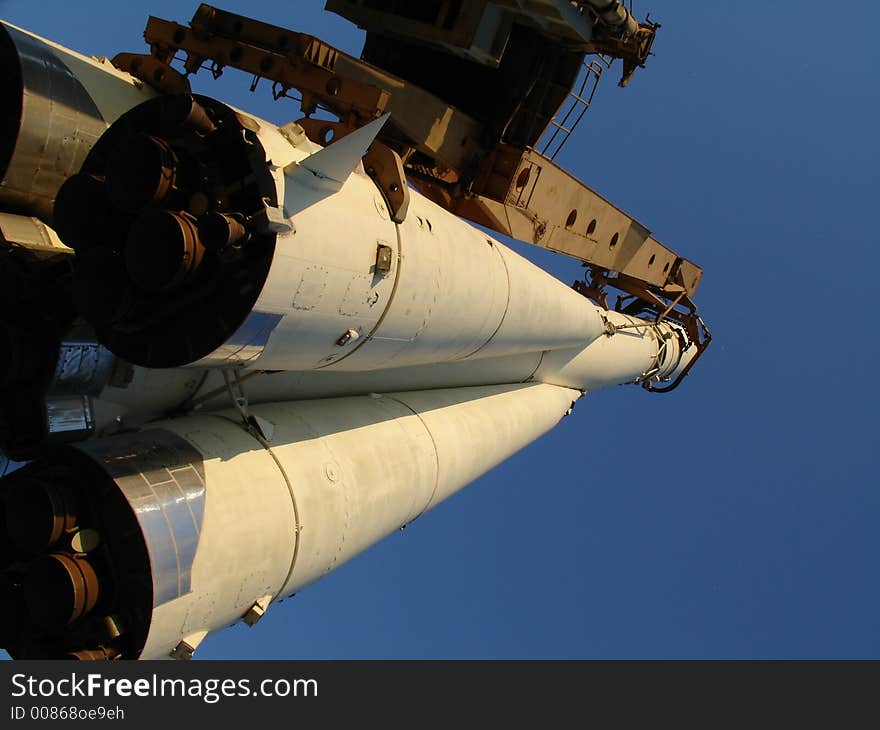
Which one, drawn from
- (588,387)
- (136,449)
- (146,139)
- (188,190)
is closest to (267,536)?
(136,449)

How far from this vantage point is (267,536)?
597cm

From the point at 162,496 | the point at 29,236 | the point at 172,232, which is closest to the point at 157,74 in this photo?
the point at 29,236

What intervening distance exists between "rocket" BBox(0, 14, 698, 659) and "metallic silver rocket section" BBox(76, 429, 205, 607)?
1 centimetres

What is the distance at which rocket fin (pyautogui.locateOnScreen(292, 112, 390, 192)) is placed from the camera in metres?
5.21

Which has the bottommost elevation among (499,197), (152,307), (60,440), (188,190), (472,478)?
(472,478)

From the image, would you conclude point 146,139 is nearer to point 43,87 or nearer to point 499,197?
point 43,87

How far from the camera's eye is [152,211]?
474cm

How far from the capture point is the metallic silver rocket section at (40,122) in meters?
6.40

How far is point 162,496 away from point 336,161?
2.68 meters

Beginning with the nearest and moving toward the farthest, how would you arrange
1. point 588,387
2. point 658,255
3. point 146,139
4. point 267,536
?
point 146,139 < point 267,536 < point 588,387 < point 658,255

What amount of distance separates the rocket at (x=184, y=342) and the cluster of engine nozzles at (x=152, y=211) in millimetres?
15

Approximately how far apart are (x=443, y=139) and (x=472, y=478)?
4770 millimetres

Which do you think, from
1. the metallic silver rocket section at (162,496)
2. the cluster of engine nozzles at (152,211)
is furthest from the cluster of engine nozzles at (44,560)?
the cluster of engine nozzles at (152,211)

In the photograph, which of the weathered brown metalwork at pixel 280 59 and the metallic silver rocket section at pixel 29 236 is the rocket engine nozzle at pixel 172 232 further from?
the weathered brown metalwork at pixel 280 59
